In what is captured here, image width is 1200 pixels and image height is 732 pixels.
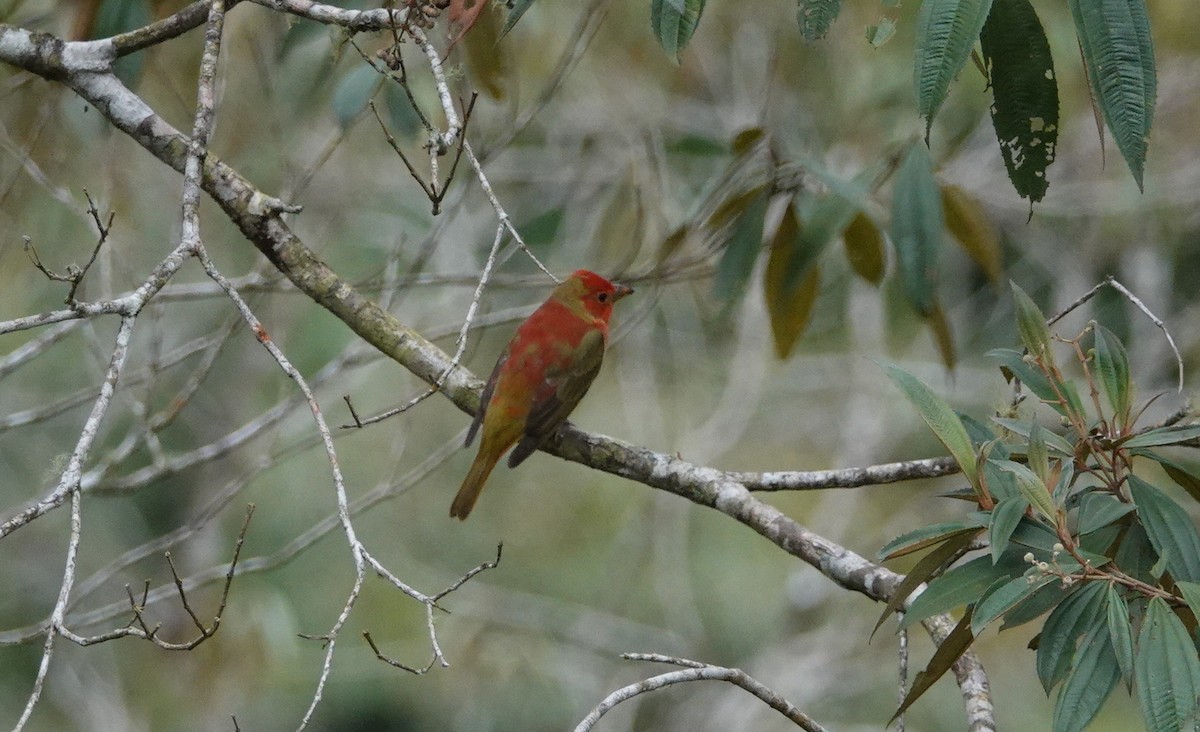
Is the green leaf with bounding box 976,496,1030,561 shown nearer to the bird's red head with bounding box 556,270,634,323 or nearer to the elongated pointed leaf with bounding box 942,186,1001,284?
the elongated pointed leaf with bounding box 942,186,1001,284

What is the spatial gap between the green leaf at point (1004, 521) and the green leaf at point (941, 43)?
1.89ft

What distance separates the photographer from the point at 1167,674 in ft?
5.60

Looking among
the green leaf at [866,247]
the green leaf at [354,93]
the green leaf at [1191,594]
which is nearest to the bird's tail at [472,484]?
the green leaf at [354,93]

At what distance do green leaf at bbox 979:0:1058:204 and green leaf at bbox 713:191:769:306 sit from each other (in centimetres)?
154

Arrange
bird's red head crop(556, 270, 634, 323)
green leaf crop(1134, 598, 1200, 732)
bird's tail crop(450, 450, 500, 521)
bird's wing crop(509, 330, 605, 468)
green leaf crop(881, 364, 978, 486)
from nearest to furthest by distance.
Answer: green leaf crop(1134, 598, 1200, 732)
green leaf crop(881, 364, 978, 486)
bird's wing crop(509, 330, 605, 468)
bird's tail crop(450, 450, 500, 521)
bird's red head crop(556, 270, 634, 323)

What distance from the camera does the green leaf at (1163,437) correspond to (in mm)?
1901

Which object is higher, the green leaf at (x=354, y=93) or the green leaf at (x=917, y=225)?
the green leaf at (x=354, y=93)

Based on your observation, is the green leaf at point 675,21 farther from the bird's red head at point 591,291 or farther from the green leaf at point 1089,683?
the bird's red head at point 591,291

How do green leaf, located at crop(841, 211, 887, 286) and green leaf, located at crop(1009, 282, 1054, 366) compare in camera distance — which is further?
Answer: green leaf, located at crop(841, 211, 887, 286)

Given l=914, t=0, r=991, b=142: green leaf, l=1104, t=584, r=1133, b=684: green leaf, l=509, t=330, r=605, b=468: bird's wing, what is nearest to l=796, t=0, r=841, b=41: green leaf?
l=914, t=0, r=991, b=142: green leaf

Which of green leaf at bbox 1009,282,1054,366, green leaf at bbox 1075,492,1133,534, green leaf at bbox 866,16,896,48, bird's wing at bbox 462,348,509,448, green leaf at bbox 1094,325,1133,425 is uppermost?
bird's wing at bbox 462,348,509,448

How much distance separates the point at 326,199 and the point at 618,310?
6.59 ft

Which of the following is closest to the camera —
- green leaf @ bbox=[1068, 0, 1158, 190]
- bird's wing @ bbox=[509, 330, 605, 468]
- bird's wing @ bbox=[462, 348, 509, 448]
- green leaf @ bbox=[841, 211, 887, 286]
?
green leaf @ bbox=[1068, 0, 1158, 190]

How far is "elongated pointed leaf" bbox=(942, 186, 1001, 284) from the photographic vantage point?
387cm
